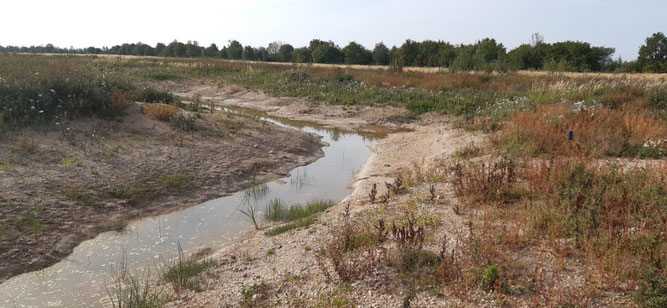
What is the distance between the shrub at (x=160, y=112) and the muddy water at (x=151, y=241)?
5171 millimetres

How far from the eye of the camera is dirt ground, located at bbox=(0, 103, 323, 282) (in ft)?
25.0

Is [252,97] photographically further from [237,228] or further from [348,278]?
[348,278]

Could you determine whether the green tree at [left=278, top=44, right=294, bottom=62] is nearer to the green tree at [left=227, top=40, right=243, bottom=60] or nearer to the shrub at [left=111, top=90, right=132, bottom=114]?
the green tree at [left=227, top=40, right=243, bottom=60]

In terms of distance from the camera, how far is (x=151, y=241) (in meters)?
7.80

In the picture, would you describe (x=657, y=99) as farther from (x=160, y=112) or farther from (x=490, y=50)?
(x=490, y=50)

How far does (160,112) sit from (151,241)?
7944 mm

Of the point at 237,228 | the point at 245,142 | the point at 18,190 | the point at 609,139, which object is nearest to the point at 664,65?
the point at 609,139

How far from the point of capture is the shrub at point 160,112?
14609mm

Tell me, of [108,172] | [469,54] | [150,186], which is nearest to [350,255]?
[150,186]

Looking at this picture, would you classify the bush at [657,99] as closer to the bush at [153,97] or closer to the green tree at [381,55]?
the bush at [153,97]

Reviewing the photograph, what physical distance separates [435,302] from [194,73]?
38925mm

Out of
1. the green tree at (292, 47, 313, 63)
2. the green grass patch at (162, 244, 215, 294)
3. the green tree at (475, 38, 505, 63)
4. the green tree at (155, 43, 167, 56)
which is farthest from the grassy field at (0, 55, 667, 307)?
the green tree at (155, 43, 167, 56)

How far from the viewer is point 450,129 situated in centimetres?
1725

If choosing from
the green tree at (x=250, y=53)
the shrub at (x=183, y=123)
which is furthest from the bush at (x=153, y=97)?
the green tree at (x=250, y=53)
